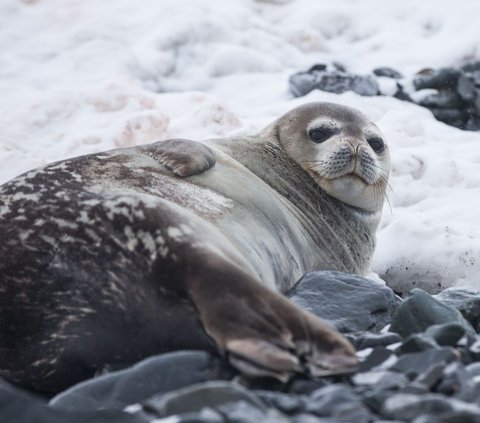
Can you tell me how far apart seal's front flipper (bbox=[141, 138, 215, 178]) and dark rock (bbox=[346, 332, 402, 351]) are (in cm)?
111

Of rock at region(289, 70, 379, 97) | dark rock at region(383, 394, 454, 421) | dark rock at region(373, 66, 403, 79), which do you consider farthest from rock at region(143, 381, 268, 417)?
dark rock at region(373, 66, 403, 79)

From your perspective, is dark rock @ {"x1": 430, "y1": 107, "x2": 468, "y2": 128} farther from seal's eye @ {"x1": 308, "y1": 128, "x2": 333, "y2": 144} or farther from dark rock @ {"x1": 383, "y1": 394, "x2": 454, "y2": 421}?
dark rock @ {"x1": 383, "y1": 394, "x2": 454, "y2": 421}

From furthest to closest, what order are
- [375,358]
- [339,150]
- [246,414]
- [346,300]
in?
[339,150] < [346,300] < [375,358] < [246,414]

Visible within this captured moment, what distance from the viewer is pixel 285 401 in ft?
7.80

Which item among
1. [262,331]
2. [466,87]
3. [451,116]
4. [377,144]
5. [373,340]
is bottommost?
[451,116]

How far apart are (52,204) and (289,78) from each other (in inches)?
195

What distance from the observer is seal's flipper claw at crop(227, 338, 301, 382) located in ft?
8.22

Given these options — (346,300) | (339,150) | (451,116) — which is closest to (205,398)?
(346,300)

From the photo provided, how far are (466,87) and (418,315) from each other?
5.01 m

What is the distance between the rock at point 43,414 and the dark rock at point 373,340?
2.80 ft

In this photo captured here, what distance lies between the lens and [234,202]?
12.5 feet

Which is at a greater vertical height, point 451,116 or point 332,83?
point 332,83

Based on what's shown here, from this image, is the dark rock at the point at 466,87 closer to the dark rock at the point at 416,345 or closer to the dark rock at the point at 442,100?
the dark rock at the point at 442,100

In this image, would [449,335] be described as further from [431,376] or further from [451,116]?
[451,116]
